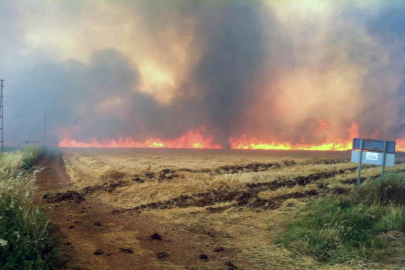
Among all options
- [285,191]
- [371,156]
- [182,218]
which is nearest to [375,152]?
[371,156]

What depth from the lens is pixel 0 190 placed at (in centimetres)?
633

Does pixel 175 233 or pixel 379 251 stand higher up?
pixel 379 251

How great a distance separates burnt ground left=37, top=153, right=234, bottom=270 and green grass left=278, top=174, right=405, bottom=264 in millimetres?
1737

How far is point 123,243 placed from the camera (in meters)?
6.77

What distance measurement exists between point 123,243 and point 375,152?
8.47 m

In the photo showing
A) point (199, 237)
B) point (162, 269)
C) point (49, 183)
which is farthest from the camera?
point (49, 183)

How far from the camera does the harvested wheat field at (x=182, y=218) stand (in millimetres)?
5832

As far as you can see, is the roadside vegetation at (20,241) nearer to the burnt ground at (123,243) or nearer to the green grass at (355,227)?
the burnt ground at (123,243)

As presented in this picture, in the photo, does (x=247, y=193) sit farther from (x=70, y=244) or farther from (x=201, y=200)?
(x=70, y=244)

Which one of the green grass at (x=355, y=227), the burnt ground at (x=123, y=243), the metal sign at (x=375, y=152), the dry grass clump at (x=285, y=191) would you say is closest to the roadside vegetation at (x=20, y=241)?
the burnt ground at (x=123, y=243)

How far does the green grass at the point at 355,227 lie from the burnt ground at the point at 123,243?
1737 mm

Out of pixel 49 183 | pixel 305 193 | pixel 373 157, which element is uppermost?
pixel 373 157

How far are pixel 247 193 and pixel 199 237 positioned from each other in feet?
16.4

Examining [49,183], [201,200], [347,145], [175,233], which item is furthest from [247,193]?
[347,145]
